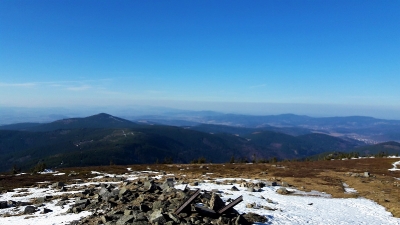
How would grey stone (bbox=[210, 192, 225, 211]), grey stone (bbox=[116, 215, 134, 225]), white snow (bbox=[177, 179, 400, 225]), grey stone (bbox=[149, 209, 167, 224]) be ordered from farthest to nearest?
white snow (bbox=[177, 179, 400, 225])
grey stone (bbox=[210, 192, 225, 211])
grey stone (bbox=[116, 215, 134, 225])
grey stone (bbox=[149, 209, 167, 224])

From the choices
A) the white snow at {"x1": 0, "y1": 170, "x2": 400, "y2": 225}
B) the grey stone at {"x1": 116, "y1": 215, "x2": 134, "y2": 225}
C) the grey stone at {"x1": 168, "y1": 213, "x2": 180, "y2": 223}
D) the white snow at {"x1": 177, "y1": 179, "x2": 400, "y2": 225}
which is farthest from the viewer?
the white snow at {"x1": 177, "y1": 179, "x2": 400, "y2": 225}

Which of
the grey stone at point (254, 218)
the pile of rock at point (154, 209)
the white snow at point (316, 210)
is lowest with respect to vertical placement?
the white snow at point (316, 210)

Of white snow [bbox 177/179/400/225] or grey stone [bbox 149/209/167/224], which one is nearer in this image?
grey stone [bbox 149/209/167/224]

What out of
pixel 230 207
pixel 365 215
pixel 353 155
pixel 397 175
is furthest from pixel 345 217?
pixel 353 155

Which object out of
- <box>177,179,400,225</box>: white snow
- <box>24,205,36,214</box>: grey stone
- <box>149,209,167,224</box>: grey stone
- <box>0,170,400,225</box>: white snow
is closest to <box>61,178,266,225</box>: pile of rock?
<box>149,209,167,224</box>: grey stone

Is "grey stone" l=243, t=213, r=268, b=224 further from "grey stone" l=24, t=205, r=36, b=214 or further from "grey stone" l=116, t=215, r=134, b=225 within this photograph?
"grey stone" l=24, t=205, r=36, b=214

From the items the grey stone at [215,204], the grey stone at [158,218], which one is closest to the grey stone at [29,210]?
the grey stone at [158,218]

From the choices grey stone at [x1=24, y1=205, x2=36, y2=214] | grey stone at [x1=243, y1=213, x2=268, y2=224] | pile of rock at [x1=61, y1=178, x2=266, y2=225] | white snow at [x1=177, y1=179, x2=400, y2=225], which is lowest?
white snow at [x1=177, y1=179, x2=400, y2=225]

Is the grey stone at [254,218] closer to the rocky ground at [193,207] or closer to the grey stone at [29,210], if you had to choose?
the rocky ground at [193,207]

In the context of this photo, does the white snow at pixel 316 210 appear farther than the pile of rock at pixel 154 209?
Yes

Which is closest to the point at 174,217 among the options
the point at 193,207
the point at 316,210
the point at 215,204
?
the point at 193,207

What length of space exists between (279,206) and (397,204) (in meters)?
13.5

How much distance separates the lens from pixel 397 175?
50.5m

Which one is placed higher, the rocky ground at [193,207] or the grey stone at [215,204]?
the grey stone at [215,204]
